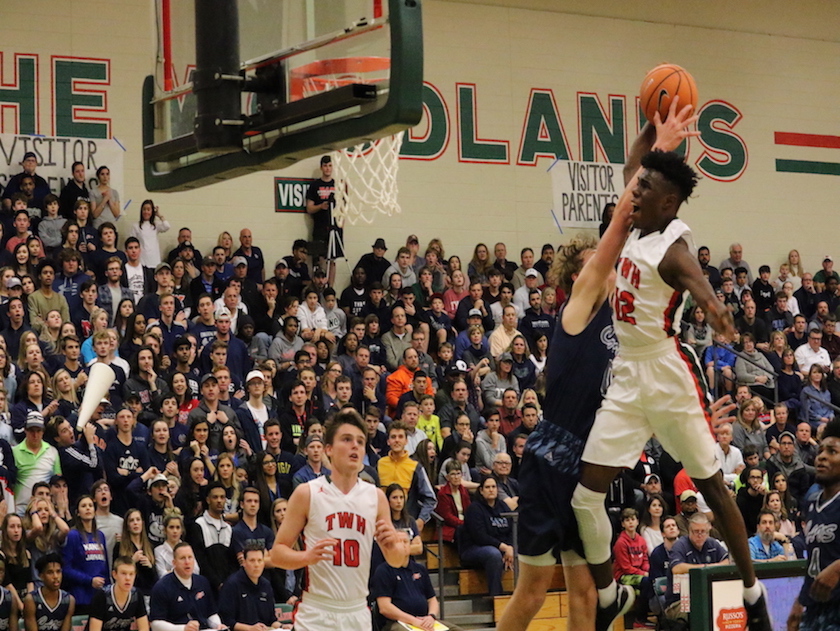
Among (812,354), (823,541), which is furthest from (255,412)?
(812,354)

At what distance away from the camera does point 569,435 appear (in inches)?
225

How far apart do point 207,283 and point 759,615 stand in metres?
11.1

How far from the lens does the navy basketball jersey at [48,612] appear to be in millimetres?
10547

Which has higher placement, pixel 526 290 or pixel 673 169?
pixel 673 169

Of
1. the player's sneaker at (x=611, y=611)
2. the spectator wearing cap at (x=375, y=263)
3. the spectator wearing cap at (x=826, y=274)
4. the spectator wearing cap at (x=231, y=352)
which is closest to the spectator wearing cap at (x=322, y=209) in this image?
the spectator wearing cap at (x=375, y=263)

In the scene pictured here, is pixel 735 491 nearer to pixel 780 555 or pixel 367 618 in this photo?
pixel 780 555

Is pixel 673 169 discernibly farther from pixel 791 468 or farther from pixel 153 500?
pixel 791 468

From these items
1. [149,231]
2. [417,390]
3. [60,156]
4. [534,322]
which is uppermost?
[60,156]

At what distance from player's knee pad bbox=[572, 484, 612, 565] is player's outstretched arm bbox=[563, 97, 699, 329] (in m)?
0.77

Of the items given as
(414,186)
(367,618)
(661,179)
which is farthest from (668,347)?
(414,186)

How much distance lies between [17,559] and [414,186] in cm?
1044

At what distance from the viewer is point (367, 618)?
652cm

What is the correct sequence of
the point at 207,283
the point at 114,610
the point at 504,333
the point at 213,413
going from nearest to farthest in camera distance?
the point at 114,610 → the point at 213,413 → the point at 207,283 → the point at 504,333

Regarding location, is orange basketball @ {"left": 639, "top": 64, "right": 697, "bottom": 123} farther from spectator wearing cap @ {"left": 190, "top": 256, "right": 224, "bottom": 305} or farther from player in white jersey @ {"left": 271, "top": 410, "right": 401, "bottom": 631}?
spectator wearing cap @ {"left": 190, "top": 256, "right": 224, "bottom": 305}
